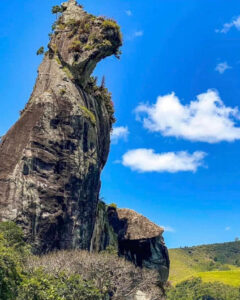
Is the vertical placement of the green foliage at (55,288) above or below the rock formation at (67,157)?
below

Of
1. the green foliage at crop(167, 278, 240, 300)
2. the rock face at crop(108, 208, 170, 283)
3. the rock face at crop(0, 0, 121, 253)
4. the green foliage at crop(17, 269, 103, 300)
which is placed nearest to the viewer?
the green foliage at crop(17, 269, 103, 300)

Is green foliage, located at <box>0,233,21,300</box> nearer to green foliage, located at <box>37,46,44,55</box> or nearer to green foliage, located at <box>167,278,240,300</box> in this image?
green foliage, located at <box>37,46,44,55</box>

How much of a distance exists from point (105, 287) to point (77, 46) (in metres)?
30.9

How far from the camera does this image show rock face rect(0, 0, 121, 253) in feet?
116

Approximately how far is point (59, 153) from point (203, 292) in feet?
392

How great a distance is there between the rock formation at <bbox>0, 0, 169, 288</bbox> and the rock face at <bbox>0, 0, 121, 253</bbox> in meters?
0.10

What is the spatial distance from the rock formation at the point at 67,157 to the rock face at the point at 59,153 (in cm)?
10

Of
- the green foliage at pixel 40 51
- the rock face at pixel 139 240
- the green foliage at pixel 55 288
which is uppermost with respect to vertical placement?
the green foliage at pixel 40 51

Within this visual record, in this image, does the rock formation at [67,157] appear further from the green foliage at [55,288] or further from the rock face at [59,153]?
the green foliage at [55,288]

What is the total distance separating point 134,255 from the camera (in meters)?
52.3

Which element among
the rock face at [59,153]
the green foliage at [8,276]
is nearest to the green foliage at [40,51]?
the rock face at [59,153]

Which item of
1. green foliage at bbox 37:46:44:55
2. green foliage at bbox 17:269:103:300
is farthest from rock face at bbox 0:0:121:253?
green foliage at bbox 17:269:103:300

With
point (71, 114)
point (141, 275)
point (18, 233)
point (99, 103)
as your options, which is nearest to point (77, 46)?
point (99, 103)

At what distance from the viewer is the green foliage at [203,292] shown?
429 ft
